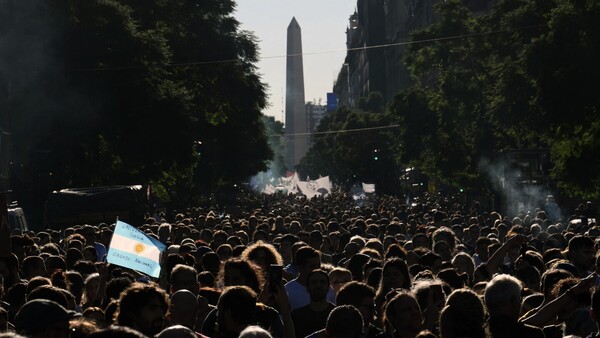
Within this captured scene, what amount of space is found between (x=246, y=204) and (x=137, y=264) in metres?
64.1

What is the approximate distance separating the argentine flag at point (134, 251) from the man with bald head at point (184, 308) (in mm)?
2485

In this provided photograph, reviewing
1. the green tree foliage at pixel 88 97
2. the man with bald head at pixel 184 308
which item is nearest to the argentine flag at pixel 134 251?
the man with bald head at pixel 184 308

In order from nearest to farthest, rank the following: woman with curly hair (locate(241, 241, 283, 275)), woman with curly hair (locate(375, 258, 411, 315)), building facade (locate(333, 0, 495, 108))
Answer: woman with curly hair (locate(375, 258, 411, 315)), woman with curly hair (locate(241, 241, 283, 275)), building facade (locate(333, 0, 495, 108))

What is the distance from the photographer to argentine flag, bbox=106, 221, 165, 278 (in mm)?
11625

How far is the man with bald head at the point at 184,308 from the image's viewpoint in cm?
905

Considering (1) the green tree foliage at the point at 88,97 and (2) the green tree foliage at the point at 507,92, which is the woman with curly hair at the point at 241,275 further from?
(1) the green tree foliage at the point at 88,97

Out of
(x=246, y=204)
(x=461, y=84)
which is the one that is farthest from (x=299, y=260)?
(x=246, y=204)

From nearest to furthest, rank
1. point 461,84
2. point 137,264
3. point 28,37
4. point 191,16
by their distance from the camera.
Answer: point 137,264 < point 28,37 < point 461,84 < point 191,16

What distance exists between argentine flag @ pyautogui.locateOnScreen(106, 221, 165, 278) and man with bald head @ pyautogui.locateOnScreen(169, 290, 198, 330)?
2.49m

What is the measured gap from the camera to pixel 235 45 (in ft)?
217

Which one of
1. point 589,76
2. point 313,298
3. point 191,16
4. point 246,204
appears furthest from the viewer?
point 246,204

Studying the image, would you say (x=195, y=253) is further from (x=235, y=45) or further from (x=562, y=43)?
(x=235, y=45)

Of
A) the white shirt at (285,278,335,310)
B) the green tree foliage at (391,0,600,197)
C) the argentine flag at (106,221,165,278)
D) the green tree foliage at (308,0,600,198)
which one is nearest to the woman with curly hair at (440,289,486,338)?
the white shirt at (285,278,335,310)

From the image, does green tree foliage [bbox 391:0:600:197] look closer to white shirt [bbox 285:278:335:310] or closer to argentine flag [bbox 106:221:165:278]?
argentine flag [bbox 106:221:165:278]
